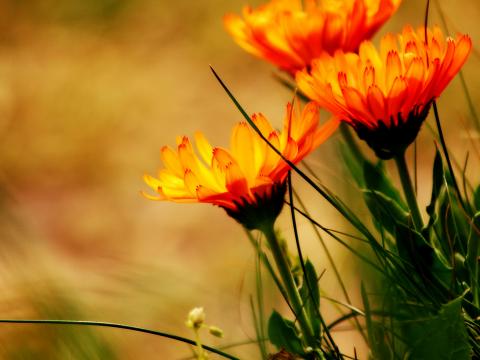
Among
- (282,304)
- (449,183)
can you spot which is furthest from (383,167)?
(282,304)

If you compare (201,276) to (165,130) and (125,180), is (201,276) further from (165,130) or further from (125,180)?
(165,130)

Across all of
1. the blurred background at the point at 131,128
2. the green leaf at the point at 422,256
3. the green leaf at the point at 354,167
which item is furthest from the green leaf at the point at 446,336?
the blurred background at the point at 131,128

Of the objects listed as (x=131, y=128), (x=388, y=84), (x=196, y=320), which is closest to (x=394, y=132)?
(x=388, y=84)

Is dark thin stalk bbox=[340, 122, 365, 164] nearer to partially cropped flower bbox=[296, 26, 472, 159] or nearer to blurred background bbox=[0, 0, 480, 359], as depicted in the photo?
partially cropped flower bbox=[296, 26, 472, 159]

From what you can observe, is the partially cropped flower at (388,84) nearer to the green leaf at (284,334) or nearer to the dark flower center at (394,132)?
the dark flower center at (394,132)

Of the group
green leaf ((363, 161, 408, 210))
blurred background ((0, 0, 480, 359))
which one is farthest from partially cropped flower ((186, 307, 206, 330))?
blurred background ((0, 0, 480, 359))
